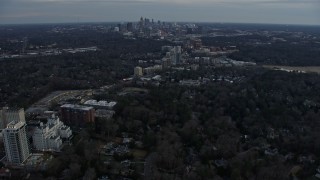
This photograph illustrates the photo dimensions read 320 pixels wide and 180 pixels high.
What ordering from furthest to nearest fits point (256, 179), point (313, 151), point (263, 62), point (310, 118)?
point (263, 62) → point (310, 118) → point (313, 151) → point (256, 179)

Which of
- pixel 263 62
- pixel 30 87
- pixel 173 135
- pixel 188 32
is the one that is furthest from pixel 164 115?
pixel 188 32

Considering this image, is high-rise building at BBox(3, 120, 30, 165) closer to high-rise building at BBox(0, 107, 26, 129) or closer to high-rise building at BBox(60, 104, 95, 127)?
high-rise building at BBox(0, 107, 26, 129)

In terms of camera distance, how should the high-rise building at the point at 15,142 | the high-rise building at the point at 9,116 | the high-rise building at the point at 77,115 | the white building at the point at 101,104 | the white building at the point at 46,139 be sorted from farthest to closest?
the white building at the point at 101,104
the high-rise building at the point at 77,115
the high-rise building at the point at 9,116
the white building at the point at 46,139
the high-rise building at the point at 15,142

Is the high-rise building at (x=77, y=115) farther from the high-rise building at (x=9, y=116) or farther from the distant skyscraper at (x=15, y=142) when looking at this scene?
the distant skyscraper at (x=15, y=142)

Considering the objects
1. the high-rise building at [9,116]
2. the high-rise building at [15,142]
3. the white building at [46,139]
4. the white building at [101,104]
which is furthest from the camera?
the white building at [101,104]

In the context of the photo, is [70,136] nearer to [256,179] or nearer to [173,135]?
[173,135]

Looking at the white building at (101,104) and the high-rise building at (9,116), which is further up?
the high-rise building at (9,116)

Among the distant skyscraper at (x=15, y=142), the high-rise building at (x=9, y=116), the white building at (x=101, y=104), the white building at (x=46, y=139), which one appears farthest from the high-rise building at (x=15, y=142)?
the white building at (x=101, y=104)

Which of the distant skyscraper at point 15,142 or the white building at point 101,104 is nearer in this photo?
the distant skyscraper at point 15,142
